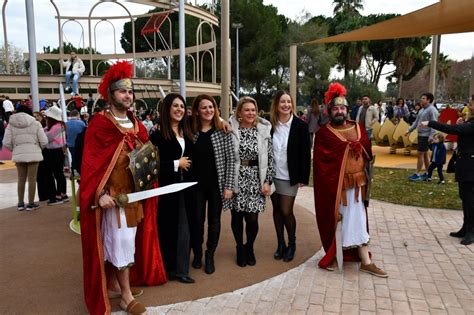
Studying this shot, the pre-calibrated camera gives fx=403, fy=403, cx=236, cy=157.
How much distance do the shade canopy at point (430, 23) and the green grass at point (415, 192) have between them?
325cm

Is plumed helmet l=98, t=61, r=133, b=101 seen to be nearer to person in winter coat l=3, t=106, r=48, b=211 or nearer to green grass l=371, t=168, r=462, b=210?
person in winter coat l=3, t=106, r=48, b=211

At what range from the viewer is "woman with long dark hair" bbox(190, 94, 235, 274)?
399 cm

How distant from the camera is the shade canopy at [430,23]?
7145 millimetres

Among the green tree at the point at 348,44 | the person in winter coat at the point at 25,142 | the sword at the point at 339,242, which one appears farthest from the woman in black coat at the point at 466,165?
the green tree at the point at 348,44

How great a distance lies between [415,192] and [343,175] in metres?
4.53

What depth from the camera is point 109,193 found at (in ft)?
10.4

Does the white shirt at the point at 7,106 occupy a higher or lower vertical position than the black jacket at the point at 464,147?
higher

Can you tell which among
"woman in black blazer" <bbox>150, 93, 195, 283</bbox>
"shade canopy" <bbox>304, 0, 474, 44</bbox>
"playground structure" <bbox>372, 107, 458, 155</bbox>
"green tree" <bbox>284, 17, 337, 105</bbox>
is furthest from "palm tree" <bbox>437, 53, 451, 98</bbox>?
"woman in black blazer" <bbox>150, 93, 195, 283</bbox>

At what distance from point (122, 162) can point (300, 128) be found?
200 cm

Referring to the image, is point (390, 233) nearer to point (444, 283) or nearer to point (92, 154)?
point (444, 283)

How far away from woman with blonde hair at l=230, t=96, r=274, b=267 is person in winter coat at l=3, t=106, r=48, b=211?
410cm

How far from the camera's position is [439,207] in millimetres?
6844

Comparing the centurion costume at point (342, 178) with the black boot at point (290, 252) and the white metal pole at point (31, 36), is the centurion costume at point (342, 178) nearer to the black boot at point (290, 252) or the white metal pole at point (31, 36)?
the black boot at point (290, 252)

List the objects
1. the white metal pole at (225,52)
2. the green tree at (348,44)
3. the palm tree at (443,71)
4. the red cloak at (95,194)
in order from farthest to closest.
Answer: the palm tree at (443,71) → the green tree at (348,44) → the white metal pole at (225,52) → the red cloak at (95,194)
